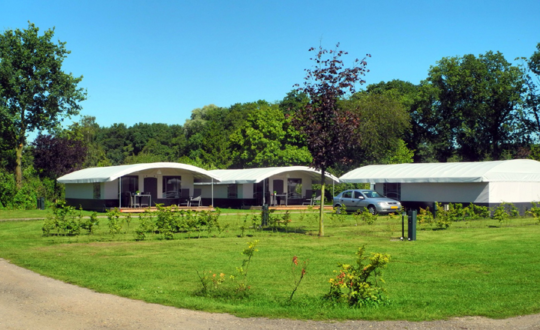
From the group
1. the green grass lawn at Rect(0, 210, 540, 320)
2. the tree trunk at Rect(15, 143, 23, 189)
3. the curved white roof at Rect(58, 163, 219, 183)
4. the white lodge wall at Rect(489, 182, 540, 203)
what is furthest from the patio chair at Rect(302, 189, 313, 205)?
the green grass lawn at Rect(0, 210, 540, 320)

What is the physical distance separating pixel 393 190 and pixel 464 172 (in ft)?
18.5

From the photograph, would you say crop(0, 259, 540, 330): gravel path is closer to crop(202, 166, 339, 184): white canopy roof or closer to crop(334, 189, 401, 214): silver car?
crop(334, 189, 401, 214): silver car

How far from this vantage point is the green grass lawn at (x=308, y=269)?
7.41m

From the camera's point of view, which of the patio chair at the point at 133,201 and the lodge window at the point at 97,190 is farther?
the lodge window at the point at 97,190

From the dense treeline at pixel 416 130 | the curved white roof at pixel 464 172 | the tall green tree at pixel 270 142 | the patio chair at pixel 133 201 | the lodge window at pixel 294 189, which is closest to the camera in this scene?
the curved white roof at pixel 464 172

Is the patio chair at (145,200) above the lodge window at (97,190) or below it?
below

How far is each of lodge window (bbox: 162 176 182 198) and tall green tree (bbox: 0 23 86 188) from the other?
33.3ft

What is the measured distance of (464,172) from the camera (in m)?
29.3

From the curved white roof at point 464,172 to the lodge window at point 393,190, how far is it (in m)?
0.71

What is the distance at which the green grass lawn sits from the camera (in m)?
7.41

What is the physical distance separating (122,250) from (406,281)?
23.8 ft

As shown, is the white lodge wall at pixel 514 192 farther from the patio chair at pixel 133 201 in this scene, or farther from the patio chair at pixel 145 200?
the patio chair at pixel 133 201

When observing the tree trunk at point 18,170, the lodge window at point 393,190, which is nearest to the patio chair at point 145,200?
the tree trunk at point 18,170

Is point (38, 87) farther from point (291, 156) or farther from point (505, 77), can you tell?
point (505, 77)
